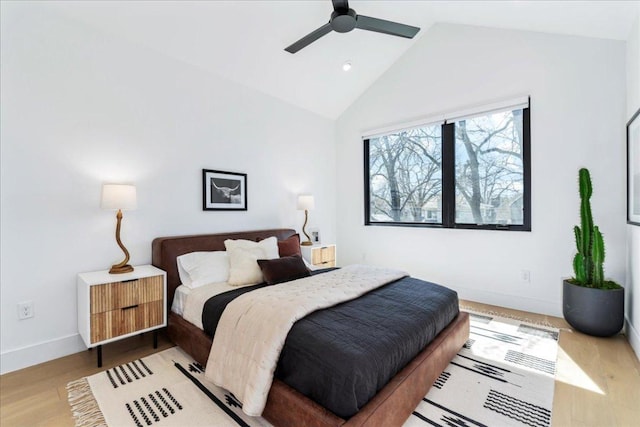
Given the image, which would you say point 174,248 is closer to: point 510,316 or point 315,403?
point 315,403

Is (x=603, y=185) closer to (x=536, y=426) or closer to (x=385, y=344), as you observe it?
(x=536, y=426)

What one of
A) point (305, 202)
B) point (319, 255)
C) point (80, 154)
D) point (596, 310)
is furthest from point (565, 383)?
point (80, 154)

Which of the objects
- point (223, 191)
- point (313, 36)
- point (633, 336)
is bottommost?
point (633, 336)

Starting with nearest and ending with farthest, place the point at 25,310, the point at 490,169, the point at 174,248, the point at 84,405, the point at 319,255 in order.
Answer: the point at 84,405 → the point at 25,310 → the point at 174,248 → the point at 490,169 → the point at 319,255

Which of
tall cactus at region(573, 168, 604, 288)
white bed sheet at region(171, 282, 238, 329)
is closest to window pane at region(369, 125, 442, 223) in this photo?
tall cactus at region(573, 168, 604, 288)

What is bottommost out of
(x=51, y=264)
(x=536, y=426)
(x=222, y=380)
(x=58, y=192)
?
(x=536, y=426)

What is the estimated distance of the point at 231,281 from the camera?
265 cm

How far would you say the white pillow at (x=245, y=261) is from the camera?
8.79ft

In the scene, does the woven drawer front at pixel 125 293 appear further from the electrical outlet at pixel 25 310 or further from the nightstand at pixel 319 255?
the nightstand at pixel 319 255

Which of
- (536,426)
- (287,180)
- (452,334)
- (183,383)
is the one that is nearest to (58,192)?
(183,383)

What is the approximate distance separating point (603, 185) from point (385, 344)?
294cm

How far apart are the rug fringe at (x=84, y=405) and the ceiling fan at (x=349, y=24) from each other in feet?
10.3

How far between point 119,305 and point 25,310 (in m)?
0.71

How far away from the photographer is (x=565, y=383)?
206cm
